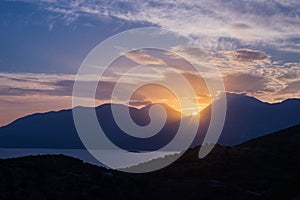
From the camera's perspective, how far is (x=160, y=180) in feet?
185

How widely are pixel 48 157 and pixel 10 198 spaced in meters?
14.6

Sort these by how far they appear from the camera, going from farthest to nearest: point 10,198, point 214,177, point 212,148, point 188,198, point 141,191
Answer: point 212,148, point 214,177, point 141,191, point 188,198, point 10,198

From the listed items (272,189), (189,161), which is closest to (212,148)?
(189,161)

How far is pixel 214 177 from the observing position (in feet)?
185

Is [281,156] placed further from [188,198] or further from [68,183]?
[68,183]

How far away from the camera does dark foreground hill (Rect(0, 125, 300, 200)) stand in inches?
1886

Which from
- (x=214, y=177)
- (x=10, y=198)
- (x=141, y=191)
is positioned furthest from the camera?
(x=214, y=177)

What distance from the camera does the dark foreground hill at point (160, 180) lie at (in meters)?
47.9

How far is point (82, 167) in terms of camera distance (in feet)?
186

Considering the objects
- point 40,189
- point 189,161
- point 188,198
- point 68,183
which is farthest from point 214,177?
point 40,189

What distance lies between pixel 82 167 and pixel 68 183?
6.77 metres

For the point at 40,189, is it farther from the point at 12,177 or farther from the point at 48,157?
the point at 48,157

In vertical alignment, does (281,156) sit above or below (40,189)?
above

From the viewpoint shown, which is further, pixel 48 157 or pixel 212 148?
pixel 212 148
